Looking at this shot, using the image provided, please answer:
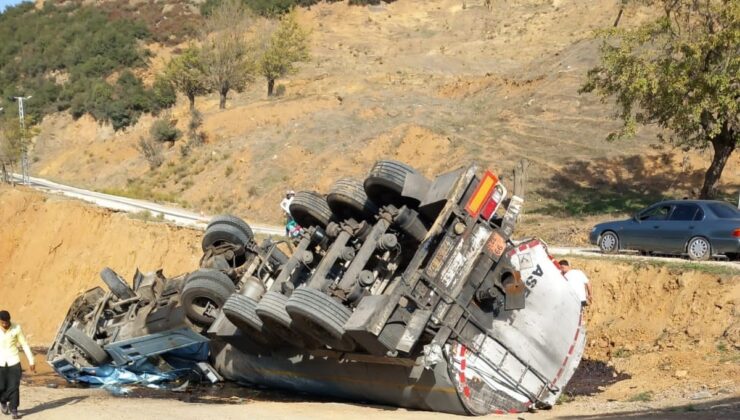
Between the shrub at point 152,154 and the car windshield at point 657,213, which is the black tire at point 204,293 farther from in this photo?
the shrub at point 152,154

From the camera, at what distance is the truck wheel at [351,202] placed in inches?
468

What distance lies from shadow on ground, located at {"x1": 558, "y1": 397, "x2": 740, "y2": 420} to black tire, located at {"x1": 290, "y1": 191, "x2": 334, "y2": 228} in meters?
4.82

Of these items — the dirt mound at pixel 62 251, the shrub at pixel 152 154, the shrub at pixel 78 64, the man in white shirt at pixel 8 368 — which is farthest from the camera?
the shrub at pixel 78 64

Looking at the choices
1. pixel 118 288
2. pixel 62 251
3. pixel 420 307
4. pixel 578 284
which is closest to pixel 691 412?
pixel 578 284

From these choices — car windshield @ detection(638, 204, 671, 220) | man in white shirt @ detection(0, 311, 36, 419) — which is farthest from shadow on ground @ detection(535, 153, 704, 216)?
man in white shirt @ detection(0, 311, 36, 419)

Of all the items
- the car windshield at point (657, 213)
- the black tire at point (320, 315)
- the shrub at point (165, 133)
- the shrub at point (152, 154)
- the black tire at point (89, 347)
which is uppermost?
the shrub at point (165, 133)

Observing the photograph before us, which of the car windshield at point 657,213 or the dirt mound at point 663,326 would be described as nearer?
the dirt mound at point 663,326

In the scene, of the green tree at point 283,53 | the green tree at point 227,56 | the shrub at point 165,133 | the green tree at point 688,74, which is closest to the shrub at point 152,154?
the shrub at point 165,133

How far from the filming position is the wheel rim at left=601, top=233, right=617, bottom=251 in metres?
18.3

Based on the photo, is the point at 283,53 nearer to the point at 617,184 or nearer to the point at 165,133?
the point at 165,133

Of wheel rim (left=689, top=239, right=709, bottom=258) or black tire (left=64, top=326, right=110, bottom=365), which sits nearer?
black tire (left=64, top=326, right=110, bottom=365)

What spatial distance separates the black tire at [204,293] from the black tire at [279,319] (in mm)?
1799

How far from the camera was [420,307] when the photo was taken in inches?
393

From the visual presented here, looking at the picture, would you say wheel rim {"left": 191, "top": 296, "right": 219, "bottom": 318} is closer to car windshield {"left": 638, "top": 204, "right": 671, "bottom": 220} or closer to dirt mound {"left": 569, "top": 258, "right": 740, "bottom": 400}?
dirt mound {"left": 569, "top": 258, "right": 740, "bottom": 400}
